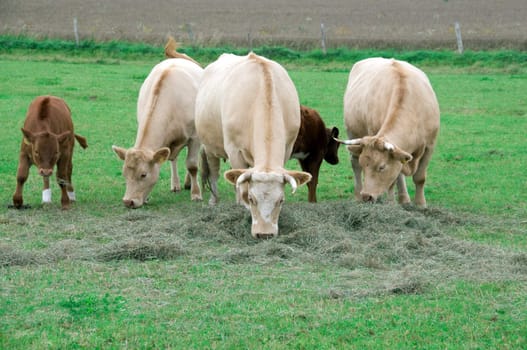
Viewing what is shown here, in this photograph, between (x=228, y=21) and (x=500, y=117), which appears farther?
(x=228, y=21)

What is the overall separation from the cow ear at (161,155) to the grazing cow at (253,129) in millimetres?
527

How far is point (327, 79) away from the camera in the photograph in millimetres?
25125

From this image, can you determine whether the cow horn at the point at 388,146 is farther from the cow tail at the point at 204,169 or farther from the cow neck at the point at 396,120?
the cow tail at the point at 204,169

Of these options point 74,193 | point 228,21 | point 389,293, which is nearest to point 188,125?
point 74,193

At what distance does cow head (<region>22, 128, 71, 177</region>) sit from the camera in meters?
9.90

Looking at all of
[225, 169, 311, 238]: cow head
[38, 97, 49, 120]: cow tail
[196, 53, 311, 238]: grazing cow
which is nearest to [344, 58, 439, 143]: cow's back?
[196, 53, 311, 238]: grazing cow

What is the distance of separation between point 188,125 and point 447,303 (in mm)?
5724

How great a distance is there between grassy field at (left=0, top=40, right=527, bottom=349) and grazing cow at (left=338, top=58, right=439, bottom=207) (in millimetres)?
448

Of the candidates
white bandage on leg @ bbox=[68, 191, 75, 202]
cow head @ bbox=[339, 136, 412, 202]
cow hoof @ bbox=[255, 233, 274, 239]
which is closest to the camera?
cow hoof @ bbox=[255, 233, 274, 239]

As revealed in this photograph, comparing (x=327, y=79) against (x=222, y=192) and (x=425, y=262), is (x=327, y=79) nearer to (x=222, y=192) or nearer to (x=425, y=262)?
(x=222, y=192)

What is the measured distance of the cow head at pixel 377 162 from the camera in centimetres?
964

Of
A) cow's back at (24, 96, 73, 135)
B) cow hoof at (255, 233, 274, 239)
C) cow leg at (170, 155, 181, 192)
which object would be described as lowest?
cow leg at (170, 155, 181, 192)

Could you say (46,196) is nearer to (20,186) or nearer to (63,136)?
(20,186)

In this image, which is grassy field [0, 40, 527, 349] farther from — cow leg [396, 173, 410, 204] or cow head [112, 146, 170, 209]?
cow leg [396, 173, 410, 204]
